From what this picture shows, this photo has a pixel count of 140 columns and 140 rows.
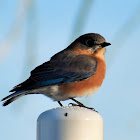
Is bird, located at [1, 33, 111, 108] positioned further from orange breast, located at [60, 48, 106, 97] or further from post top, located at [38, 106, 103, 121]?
post top, located at [38, 106, 103, 121]

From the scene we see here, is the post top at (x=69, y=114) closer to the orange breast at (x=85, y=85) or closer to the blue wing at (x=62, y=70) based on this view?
the blue wing at (x=62, y=70)

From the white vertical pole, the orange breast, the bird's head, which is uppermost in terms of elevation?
the bird's head

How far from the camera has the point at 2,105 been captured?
12.8 feet

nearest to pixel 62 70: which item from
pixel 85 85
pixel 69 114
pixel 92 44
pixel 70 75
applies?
pixel 70 75

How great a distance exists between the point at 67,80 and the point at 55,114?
1950 millimetres

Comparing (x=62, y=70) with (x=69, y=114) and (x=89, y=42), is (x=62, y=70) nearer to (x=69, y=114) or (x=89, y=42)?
(x=89, y=42)

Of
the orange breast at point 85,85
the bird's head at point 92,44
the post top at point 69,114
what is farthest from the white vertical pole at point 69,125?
the bird's head at point 92,44

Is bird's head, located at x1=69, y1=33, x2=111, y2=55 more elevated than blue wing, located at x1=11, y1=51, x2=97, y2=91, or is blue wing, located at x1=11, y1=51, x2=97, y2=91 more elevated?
bird's head, located at x1=69, y1=33, x2=111, y2=55

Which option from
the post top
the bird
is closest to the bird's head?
the bird

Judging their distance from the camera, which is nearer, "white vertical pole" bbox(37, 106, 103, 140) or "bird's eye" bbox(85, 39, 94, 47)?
"white vertical pole" bbox(37, 106, 103, 140)

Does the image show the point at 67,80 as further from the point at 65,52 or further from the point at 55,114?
the point at 55,114

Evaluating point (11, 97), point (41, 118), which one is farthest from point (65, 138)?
point (11, 97)

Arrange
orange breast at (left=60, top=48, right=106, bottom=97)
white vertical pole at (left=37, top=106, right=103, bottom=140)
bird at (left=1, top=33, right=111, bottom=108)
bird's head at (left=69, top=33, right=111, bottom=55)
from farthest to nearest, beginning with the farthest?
bird's head at (left=69, top=33, right=111, bottom=55) → orange breast at (left=60, top=48, right=106, bottom=97) → bird at (left=1, top=33, right=111, bottom=108) → white vertical pole at (left=37, top=106, right=103, bottom=140)

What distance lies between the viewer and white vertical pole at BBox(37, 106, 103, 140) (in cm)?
263
